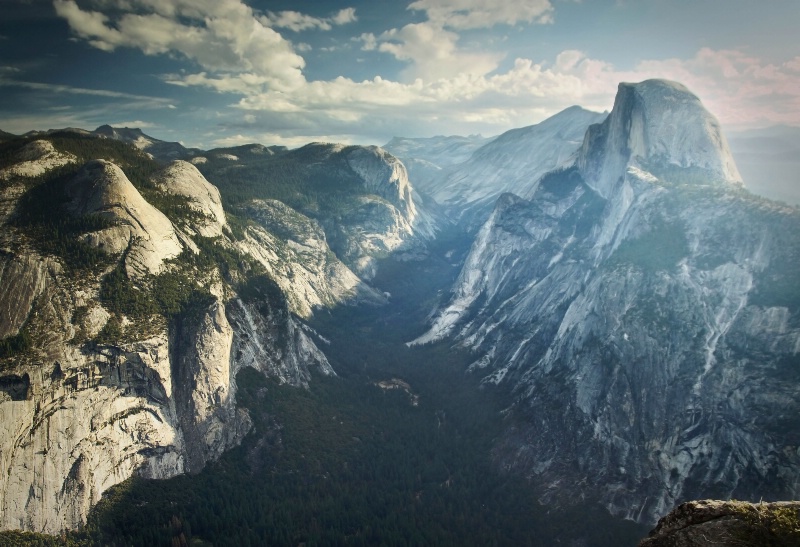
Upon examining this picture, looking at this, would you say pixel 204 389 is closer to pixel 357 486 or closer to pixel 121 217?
pixel 357 486

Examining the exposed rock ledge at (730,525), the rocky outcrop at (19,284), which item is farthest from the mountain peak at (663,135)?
the rocky outcrop at (19,284)

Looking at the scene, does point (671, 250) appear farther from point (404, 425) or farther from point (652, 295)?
point (404, 425)

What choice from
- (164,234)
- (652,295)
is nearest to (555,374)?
(652,295)

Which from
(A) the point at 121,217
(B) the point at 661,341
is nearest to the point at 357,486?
(B) the point at 661,341

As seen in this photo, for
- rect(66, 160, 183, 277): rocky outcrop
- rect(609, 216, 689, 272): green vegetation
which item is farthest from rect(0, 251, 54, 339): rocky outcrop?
rect(609, 216, 689, 272): green vegetation

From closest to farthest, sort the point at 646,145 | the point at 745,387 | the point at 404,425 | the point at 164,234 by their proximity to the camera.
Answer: the point at 745,387 < the point at 164,234 < the point at 404,425 < the point at 646,145

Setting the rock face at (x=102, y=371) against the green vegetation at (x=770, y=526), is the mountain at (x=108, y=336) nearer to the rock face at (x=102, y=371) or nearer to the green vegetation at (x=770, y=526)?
the rock face at (x=102, y=371)
